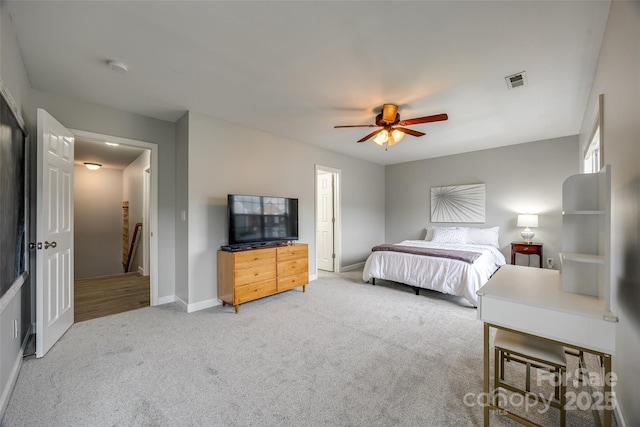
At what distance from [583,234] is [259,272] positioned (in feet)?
10.0

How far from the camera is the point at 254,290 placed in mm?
3311

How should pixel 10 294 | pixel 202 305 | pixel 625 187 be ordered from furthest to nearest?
pixel 202 305
pixel 10 294
pixel 625 187

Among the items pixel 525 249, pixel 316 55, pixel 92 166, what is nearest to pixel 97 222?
pixel 92 166

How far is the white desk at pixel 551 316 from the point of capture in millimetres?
1162

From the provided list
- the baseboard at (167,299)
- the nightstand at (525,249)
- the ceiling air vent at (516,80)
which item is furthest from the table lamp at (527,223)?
the baseboard at (167,299)

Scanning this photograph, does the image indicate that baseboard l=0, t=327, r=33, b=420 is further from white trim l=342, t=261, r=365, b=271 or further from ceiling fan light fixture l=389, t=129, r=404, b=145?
white trim l=342, t=261, r=365, b=271

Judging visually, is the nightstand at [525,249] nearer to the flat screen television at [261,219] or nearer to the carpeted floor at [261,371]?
the carpeted floor at [261,371]

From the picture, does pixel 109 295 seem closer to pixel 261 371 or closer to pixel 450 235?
pixel 261 371

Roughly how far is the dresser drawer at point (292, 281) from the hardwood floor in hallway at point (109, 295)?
1.78 m

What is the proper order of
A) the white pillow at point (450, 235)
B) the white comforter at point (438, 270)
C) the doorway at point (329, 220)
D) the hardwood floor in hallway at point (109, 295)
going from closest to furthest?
1. the hardwood floor in hallway at point (109, 295)
2. the white comforter at point (438, 270)
3. the white pillow at point (450, 235)
4. the doorway at point (329, 220)

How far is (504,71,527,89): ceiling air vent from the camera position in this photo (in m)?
2.40

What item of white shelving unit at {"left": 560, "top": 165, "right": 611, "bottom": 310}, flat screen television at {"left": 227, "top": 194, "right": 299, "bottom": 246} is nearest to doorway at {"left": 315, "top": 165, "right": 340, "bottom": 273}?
flat screen television at {"left": 227, "top": 194, "right": 299, "bottom": 246}

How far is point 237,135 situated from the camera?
3646 mm

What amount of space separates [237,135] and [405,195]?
13.8 feet
